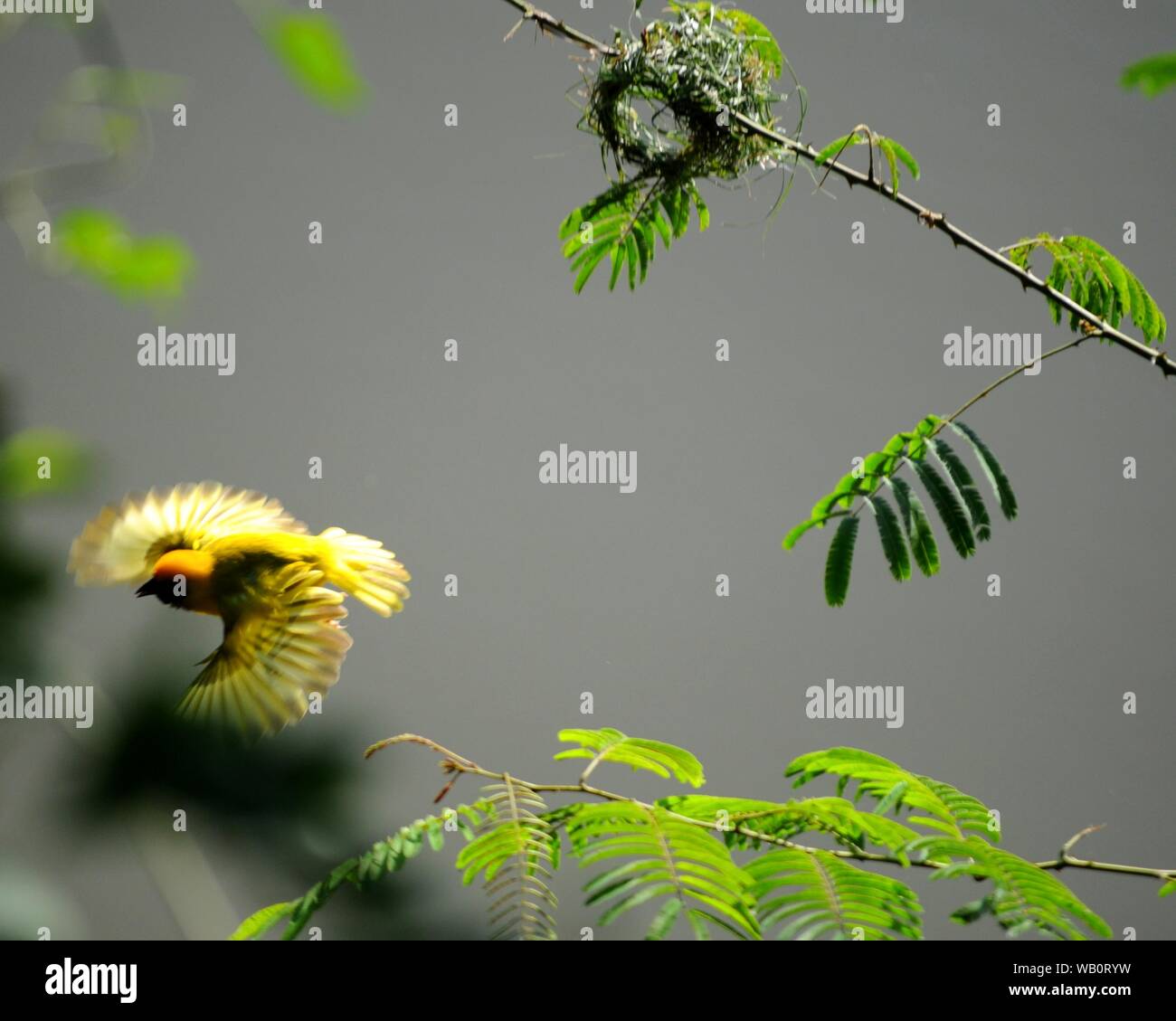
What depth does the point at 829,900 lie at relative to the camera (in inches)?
32.0

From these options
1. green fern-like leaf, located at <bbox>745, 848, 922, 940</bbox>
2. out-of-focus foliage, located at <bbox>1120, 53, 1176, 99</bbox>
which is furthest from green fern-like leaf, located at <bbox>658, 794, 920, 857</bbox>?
out-of-focus foliage, located at <bbox>1120, 53, 1176, 99</bbox>

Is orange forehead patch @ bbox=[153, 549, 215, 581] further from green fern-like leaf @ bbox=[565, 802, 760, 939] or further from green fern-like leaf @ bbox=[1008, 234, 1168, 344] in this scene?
green fern-like leaf @ bbox=[1008, 234, 1168, 344]

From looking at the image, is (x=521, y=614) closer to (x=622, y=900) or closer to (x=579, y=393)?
(x=579, y=393)

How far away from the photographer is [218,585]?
1133 millimetres

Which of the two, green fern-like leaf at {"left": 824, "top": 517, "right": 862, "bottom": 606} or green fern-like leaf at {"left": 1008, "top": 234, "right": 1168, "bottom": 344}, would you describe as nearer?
green fern-like leaf at {"left": 824, "top": 517, "right": 862, "bottom": 606}

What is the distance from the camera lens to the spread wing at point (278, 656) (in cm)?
106

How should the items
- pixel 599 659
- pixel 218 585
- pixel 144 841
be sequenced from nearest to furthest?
pixel 144 841
pixel 218 585
pixel 599 659

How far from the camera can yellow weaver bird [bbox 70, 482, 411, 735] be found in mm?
1077

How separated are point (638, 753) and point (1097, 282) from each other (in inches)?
32.4

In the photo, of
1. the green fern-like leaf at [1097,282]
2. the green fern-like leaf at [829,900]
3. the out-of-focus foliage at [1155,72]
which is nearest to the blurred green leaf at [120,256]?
the out-of-focus foliage at [1155,72]

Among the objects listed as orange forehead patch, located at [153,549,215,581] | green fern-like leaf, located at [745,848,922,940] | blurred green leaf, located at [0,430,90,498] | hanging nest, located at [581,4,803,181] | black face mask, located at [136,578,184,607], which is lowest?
green fern-like leaf, located at [745,848,922,940]
